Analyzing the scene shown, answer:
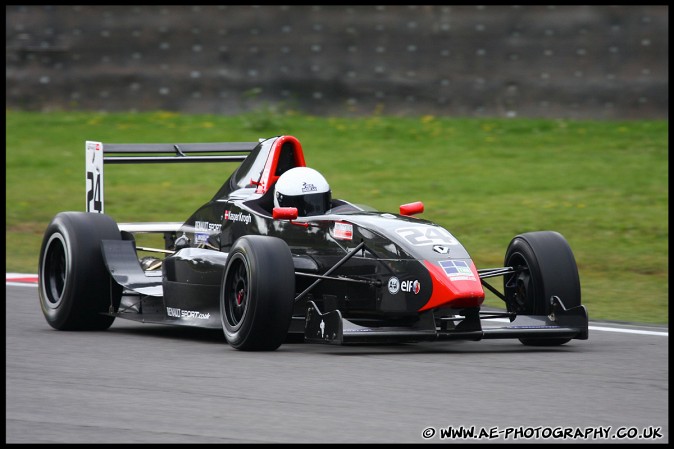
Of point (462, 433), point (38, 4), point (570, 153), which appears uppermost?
point (38, 4)

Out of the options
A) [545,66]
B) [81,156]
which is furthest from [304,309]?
[81,156]

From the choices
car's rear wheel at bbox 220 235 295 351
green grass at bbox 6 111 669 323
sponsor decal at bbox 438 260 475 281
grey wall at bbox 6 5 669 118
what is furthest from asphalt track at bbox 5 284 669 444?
grey wall at bbox 6 5 669 118

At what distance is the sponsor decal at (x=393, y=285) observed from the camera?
26.7 feet

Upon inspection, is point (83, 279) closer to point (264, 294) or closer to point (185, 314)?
point (185, 314)

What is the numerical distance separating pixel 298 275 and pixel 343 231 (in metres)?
Result: 0.41

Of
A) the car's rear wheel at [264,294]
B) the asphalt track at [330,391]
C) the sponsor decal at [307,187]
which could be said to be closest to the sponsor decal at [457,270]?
the asphalt track at [330,391]

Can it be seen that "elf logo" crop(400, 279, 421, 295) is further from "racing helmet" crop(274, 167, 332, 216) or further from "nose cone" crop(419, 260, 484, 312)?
"racing helmet" crop(274, 167, 332, 216)

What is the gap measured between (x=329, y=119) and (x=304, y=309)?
1211 centimetres

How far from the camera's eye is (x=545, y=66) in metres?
19.0

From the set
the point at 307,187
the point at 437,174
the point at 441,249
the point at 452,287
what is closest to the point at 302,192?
the point at 307,187

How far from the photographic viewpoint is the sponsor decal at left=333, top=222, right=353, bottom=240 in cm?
846

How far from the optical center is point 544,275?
28.0 feet

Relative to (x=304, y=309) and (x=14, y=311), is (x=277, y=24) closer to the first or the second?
(x=14, y=311)

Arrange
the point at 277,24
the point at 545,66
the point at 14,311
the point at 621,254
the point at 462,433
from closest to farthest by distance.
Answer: the point at 462,433
the point at 14,311
the point at 621,254
the point at 545,66
the point at 277,24
